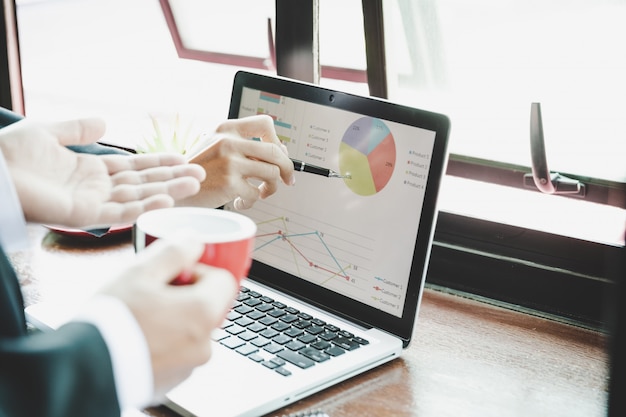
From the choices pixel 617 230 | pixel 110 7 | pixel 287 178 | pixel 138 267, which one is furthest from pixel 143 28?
pixel 138 267

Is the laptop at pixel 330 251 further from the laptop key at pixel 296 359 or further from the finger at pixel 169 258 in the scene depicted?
the finger at pixel 169 258

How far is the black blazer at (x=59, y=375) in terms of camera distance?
626 mm

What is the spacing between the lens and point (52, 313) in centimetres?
109

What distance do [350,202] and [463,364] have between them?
1.02 feet

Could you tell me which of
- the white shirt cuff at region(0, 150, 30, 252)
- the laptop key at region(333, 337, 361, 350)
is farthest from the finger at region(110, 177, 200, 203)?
the laptop key at region(333, 337, 361, 350)

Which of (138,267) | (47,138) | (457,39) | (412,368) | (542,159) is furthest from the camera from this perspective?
(457,39)

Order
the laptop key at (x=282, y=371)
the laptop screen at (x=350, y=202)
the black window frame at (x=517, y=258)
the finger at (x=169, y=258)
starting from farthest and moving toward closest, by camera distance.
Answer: the black window frame at (x=517, y=258) → the laptop screen at (x=350, y=202) → the laptop key at (x=282, y=371) → the finger at (x=169, y=258)

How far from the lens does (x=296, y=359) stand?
0.95m

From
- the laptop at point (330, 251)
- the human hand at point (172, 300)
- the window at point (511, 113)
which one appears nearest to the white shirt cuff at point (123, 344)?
the human hand at point (172, 300)

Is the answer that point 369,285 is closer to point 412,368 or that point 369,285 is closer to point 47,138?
point 412,368

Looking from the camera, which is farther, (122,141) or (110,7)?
(110,7)

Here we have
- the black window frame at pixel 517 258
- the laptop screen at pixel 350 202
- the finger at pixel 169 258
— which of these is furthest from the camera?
the black window frame at pixel 517 258

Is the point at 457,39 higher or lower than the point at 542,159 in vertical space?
higher

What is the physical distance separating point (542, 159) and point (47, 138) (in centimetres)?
92
